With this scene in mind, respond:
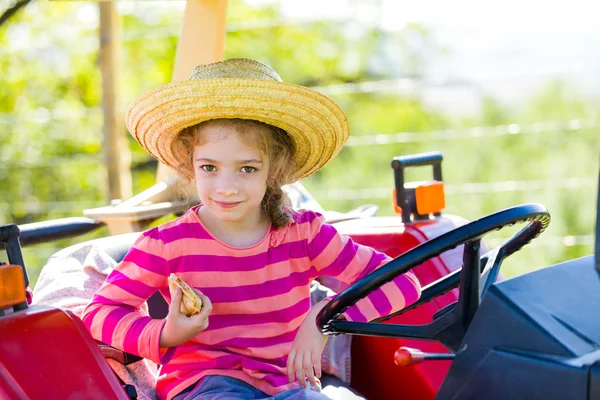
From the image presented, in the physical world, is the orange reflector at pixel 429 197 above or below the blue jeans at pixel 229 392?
above

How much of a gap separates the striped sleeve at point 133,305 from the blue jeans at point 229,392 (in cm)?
9

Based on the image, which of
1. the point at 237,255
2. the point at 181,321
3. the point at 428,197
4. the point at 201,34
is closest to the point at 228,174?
the point at 237,255

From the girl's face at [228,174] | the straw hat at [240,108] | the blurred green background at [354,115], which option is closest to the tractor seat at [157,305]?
the straw hat at [240,108]

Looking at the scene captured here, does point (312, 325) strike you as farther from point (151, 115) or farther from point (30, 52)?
point (30, 52)

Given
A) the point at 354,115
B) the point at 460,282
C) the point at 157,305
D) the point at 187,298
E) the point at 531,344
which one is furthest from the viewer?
the point at 354,115

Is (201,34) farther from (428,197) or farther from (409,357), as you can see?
(409,357)

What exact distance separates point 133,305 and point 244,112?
42cm

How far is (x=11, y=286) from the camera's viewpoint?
3.94 feet

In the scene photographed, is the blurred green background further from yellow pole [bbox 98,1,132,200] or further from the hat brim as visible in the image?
the hat brim

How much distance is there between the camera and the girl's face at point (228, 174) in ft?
4.85

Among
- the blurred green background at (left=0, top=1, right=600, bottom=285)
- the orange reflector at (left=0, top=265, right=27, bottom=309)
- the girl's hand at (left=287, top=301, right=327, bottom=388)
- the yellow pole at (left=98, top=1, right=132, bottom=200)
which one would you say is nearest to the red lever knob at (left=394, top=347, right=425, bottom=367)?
→ the girl's hand at (left=287, top=301, right=327, bottom=388)

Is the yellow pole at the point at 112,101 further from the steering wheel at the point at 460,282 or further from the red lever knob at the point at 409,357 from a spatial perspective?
the red lever knob at the point at 409,357

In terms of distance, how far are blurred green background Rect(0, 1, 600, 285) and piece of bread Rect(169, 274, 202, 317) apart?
3226 millimetres

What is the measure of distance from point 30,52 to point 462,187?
172 inches
